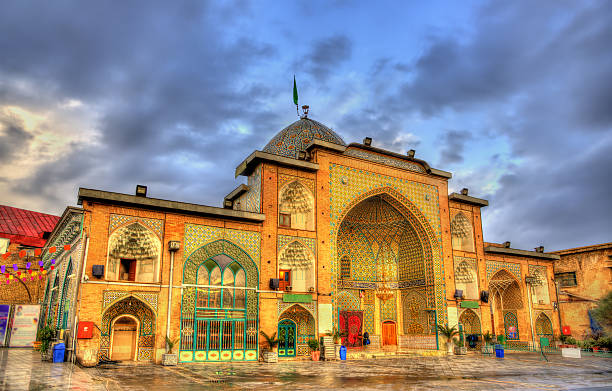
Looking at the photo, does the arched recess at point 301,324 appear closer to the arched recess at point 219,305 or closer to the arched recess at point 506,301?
the arched recess at point 219,305

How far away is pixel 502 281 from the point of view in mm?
25969

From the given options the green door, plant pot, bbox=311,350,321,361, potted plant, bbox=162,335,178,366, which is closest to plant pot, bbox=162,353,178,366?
potted plant, bbox=162,335,178,366

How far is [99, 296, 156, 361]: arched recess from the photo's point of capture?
15383 mm

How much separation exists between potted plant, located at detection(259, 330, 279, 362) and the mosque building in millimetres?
270

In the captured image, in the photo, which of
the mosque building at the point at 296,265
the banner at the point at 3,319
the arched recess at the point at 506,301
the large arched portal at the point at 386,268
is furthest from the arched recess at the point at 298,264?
the banner at the point at 3,319

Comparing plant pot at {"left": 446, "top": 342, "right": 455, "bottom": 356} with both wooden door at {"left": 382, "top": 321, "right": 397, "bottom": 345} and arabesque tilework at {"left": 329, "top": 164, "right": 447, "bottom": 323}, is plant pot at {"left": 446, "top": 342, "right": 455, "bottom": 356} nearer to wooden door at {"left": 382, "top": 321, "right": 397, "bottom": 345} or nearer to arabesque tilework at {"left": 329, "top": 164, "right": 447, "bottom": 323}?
arabesque tilework at {"left": 329, "top": 164, "right": 447, "bottom": 323}

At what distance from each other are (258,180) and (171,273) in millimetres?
5261

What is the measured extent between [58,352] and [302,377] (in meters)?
7.67

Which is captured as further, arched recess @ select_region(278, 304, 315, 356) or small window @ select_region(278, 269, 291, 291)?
small window @ select_region(278, 269, 291, 291)

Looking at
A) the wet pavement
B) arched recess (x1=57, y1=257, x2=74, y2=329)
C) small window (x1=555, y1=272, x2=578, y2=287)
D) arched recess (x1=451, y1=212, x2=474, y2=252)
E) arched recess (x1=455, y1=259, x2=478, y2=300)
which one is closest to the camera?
the wet pavement

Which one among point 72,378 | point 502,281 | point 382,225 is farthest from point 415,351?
point 72,378

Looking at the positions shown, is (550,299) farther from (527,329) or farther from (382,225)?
(382,225)

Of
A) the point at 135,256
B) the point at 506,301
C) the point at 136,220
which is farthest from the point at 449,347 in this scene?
the point at 136,220

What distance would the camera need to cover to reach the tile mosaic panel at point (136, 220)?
1583 cm
